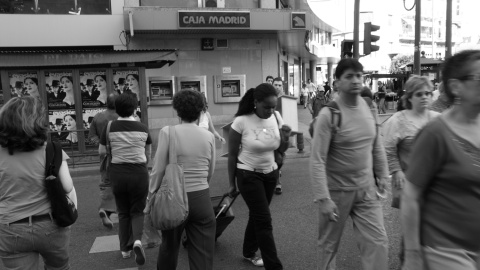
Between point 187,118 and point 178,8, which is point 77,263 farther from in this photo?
point 178,8

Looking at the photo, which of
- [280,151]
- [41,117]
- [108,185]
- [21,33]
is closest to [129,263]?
[108,185]

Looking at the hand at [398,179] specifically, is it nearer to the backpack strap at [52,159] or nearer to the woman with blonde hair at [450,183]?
the woman with blonde hair at [450,183]

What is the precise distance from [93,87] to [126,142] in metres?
8.27

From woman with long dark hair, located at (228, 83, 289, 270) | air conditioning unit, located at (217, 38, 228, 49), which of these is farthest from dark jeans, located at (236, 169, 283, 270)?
air conditioning unit, located at (217, 38, 228, 49)

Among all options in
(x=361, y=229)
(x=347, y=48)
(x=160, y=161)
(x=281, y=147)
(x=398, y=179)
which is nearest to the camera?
(x=361, y=229)

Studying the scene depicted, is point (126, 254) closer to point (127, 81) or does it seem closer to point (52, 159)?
point (52, 159)

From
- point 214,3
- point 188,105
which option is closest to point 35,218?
point 188,105

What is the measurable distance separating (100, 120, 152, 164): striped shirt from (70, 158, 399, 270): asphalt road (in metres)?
1.14

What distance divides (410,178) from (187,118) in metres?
1.98

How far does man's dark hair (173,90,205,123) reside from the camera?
360 cm

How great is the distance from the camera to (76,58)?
11742 millimetres

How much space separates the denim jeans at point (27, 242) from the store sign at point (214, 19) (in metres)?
13.5

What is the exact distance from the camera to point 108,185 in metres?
5.76

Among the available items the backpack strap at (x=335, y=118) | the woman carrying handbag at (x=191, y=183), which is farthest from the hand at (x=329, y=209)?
the woman carrying handbag at (x=191, y=183)
